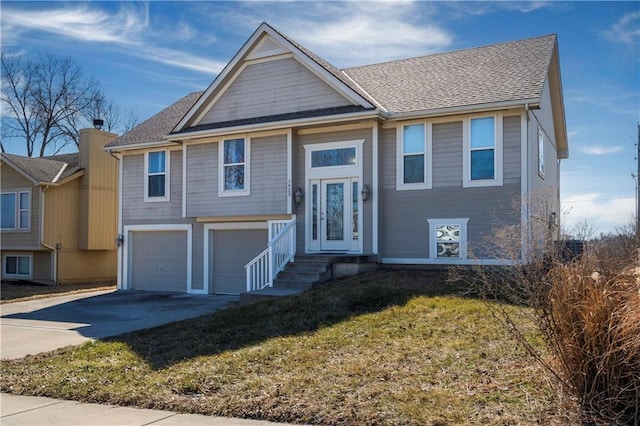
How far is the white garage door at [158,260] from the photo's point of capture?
18.1 m

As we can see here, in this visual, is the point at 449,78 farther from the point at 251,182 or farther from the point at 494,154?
the point at 251,182

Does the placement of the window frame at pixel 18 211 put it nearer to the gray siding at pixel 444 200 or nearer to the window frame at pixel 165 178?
the window frame at pixel 165 178

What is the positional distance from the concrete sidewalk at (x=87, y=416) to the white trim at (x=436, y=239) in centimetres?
923

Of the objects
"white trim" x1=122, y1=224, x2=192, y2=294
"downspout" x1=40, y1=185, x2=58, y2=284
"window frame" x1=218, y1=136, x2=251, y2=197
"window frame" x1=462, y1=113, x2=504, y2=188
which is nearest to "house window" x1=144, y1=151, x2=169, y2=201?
"white trim" x1=122, y1=224, x2=192, y2=294

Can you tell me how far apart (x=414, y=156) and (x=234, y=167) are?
207 inches

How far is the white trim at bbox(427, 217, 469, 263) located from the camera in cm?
1368

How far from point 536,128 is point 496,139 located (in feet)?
7.25

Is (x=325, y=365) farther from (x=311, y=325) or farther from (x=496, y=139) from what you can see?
(x=496, y=139)

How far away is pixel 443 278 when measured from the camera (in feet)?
40.9

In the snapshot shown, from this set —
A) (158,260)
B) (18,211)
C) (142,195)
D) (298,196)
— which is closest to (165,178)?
(142,195)

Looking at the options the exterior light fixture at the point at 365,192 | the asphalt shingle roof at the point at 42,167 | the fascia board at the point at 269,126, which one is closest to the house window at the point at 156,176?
the fascia board at the point at 269,126

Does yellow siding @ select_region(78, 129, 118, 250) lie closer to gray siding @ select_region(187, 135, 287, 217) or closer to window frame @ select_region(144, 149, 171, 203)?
window frame @ select_region(144, 149, 171, 203)

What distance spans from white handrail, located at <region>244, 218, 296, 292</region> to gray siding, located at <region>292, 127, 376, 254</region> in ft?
1.11

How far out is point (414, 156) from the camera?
567 inches
